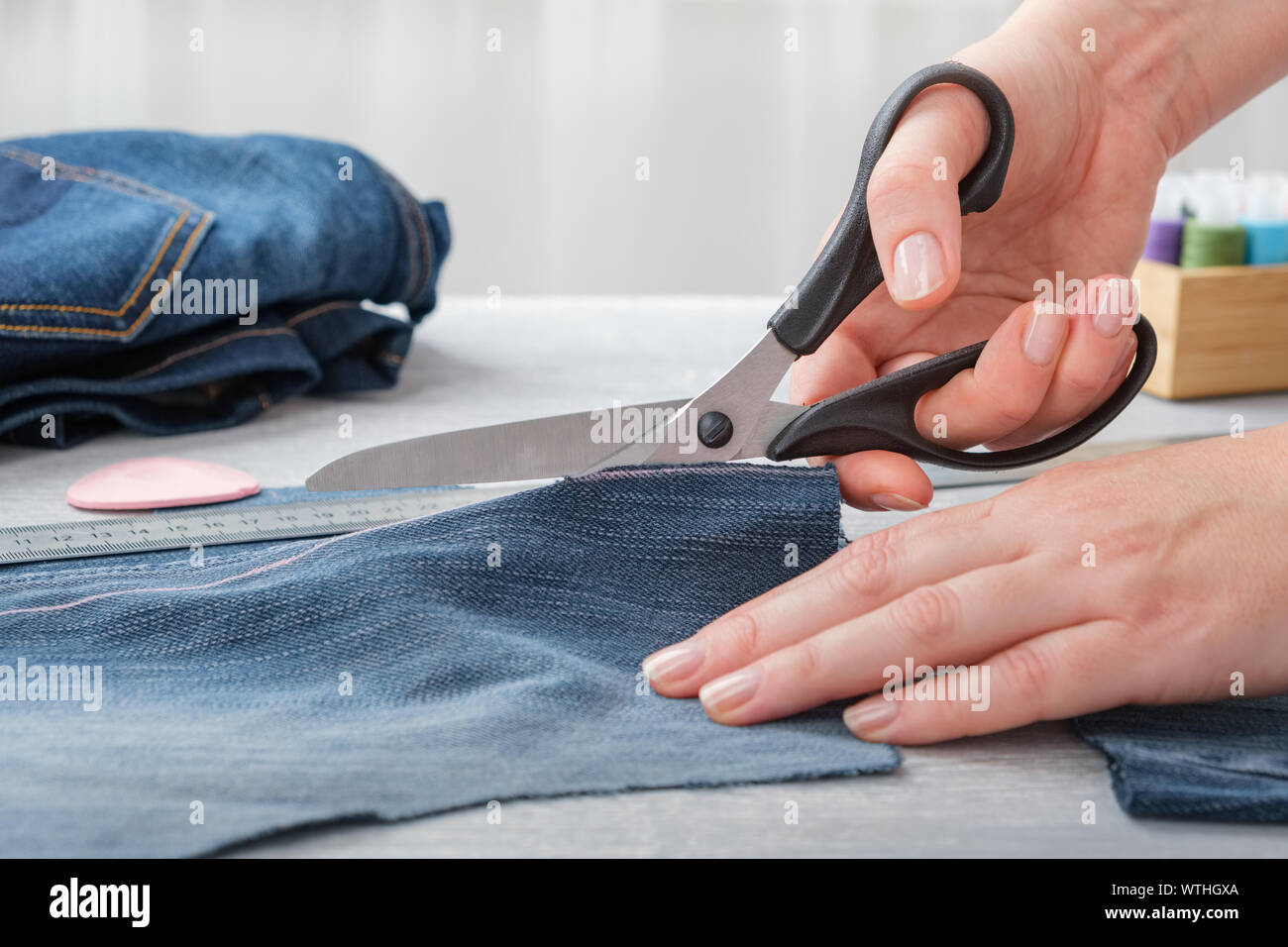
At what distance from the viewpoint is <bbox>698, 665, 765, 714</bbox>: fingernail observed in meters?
0.57

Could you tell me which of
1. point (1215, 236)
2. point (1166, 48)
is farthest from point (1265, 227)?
point (1166, 48)

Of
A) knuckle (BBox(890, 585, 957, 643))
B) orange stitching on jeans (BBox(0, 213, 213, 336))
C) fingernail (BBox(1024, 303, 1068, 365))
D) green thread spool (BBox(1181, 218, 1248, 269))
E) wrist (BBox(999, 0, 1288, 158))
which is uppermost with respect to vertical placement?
wrist (BBox(999, 0, 1288, 158))

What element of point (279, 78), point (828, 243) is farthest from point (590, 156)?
point (828, 243)

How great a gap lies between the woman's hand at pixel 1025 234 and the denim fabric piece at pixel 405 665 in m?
0.13

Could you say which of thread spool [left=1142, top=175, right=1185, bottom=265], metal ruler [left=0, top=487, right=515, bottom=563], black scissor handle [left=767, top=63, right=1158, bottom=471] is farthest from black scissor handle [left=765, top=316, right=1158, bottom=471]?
thread spool [left=1142, top=175, right=1185, bottom=265]

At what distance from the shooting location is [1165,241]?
4.02 feet

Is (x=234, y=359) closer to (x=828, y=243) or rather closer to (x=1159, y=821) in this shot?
(x=828, y=243)

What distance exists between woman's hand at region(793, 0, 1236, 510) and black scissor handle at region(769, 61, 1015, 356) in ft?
0.04

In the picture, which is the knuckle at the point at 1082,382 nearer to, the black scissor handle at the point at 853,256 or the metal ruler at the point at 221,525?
the black scissor handle at the point at 853,256

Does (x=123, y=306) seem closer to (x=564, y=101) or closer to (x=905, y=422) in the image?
(x=905, y=422)

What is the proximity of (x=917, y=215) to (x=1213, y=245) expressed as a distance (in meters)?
0.68

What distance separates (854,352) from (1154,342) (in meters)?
0.23

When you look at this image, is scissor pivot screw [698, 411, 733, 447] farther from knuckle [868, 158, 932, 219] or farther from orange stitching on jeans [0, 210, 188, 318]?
orange stitching on jeans [0, 210, 188, 318]

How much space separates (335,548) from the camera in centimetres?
68
